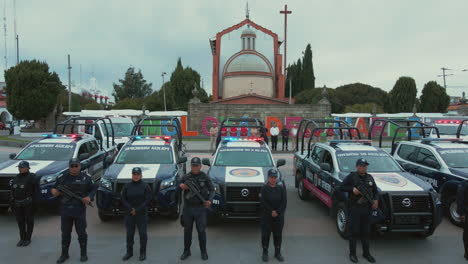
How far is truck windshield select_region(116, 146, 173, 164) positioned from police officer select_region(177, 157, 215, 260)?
3130mm

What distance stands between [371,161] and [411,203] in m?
1.79

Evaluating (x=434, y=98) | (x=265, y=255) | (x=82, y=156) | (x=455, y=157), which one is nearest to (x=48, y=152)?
(x=82, y=156)

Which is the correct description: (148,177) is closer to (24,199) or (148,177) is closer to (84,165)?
(24,199)

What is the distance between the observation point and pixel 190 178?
5844 mm

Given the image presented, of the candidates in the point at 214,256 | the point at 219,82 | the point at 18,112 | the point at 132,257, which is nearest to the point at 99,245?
the point at 132,257

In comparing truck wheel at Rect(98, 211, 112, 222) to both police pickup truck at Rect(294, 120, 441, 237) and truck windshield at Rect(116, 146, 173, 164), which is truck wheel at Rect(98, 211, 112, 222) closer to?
truck windshield at Rect(116, 146, 173, 164)

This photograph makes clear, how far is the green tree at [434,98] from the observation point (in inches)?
2205

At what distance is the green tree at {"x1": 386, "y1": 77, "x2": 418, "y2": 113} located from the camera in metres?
57.0

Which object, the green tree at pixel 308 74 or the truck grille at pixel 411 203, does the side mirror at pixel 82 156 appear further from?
the green tree at pixel 308 74

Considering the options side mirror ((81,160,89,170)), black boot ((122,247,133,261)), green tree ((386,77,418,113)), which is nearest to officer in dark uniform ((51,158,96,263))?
black boot ((122,247,133,261))

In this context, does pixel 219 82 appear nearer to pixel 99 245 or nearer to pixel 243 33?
pixel 243 33

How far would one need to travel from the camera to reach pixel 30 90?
37.5 m

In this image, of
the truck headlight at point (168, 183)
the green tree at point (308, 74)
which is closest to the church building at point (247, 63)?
the green tree at point (308, 74)

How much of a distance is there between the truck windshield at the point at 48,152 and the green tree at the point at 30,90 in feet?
107
